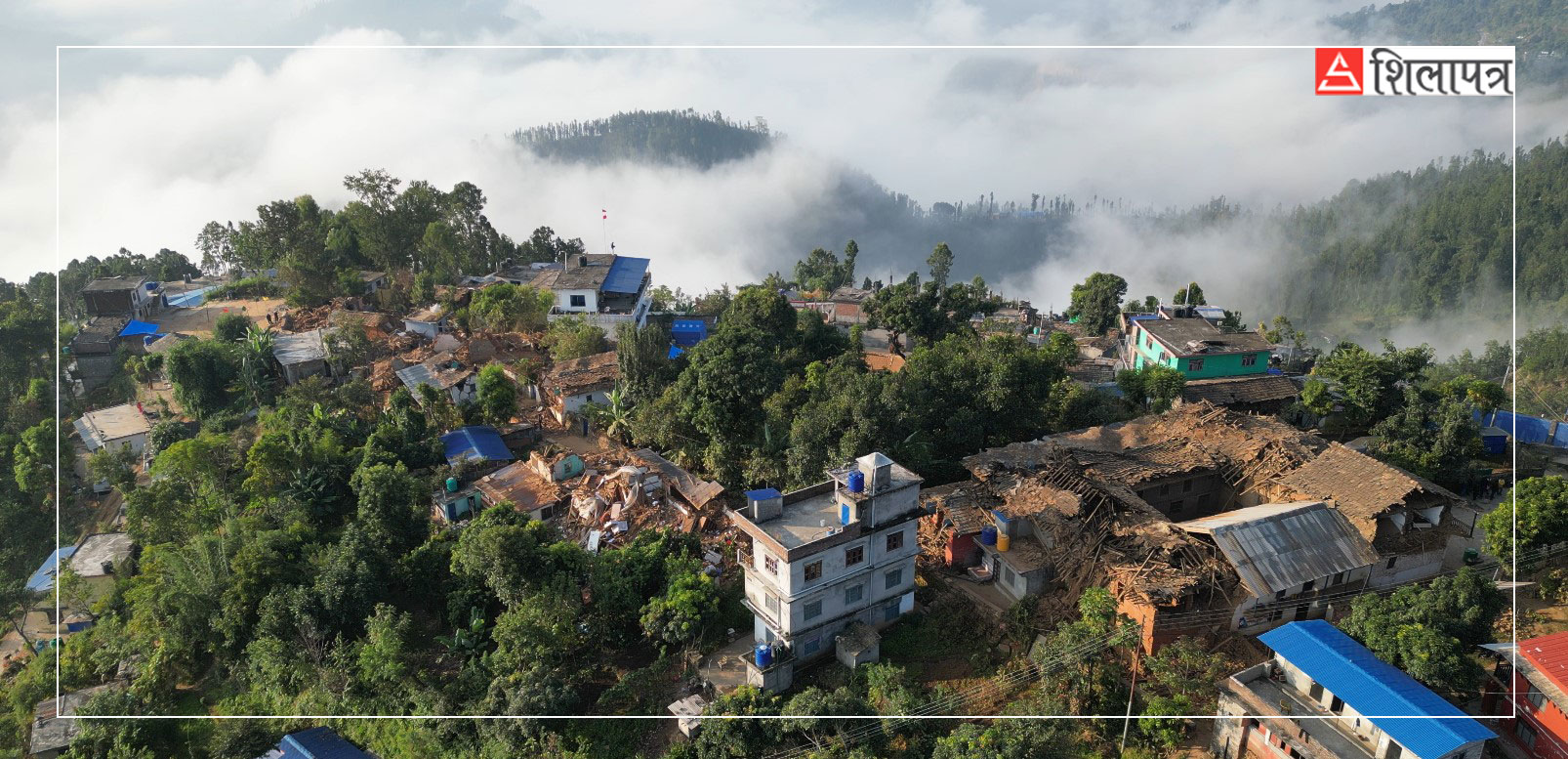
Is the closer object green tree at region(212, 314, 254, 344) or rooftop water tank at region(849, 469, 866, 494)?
rooftop water tank at region(849, 469, 866, 494)

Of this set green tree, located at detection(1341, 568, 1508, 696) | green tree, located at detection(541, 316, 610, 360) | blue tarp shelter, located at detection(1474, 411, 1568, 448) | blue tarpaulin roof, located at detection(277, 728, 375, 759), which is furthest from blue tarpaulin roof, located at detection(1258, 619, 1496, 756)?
green tree, located at detection(541, 316, 610, 360)

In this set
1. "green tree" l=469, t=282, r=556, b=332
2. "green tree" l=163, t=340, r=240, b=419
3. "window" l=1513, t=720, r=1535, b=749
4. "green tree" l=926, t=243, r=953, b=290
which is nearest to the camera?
"window" l=1513, t=720, r=1535, b=749

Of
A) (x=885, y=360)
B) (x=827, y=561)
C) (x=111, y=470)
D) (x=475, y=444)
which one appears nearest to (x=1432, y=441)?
(x=827, y=561)

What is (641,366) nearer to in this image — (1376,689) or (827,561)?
(827,561)

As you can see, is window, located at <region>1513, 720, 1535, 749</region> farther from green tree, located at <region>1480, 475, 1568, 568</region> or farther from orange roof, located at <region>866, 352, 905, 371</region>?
orange roof, located at <region>866, 352, 905, 371</region>

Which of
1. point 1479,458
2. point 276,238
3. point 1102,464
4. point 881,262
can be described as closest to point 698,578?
point 1102,464
